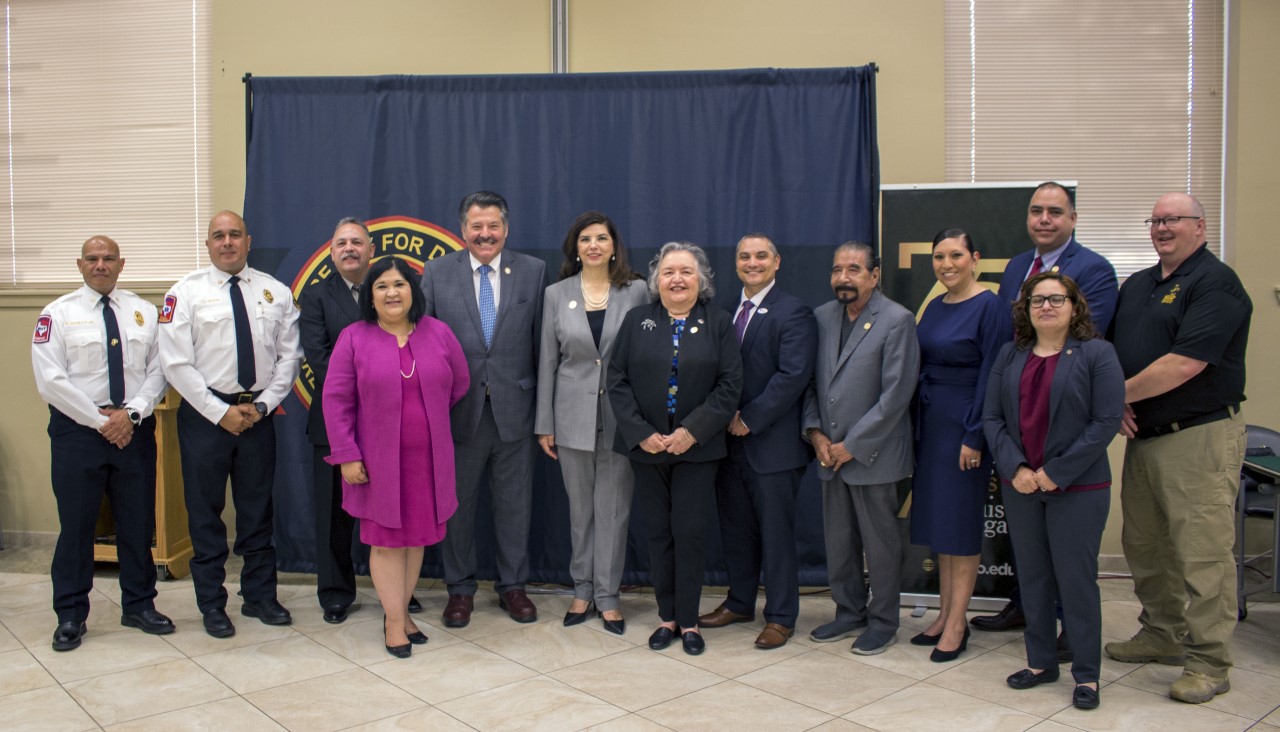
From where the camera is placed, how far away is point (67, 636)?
12.0ft

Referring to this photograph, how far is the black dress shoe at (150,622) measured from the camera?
380 cm

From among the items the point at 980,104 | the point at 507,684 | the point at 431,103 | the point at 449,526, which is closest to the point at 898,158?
the point at 980,104

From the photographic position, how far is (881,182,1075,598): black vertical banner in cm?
408

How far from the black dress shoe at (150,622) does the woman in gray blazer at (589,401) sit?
5.27 feet

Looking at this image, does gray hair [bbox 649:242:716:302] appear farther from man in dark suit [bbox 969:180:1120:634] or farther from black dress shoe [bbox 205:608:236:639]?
black dress shoe [bbox 205:608:236:639]

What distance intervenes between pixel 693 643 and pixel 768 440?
32.3 inches

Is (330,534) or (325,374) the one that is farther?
(330,534)

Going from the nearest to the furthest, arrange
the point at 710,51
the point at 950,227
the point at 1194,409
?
the point at 1194,409 → the point at 950,227 → the point at 710,51

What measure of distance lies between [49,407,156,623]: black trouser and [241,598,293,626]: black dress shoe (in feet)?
1.22

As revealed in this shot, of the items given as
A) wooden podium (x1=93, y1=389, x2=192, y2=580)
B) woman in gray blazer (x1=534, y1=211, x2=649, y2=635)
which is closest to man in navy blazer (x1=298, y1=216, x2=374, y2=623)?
woman in gray blazer (x1=534, y1=211, x2=649, y2=635)

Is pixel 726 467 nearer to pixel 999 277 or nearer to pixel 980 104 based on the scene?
pixel 999 277

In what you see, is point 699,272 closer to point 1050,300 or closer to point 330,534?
point 1050,300

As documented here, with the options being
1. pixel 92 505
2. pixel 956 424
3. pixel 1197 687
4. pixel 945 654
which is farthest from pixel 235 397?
pixel 1197 687

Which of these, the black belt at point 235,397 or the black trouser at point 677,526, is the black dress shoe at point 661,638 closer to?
the black trouser at point 677,526
